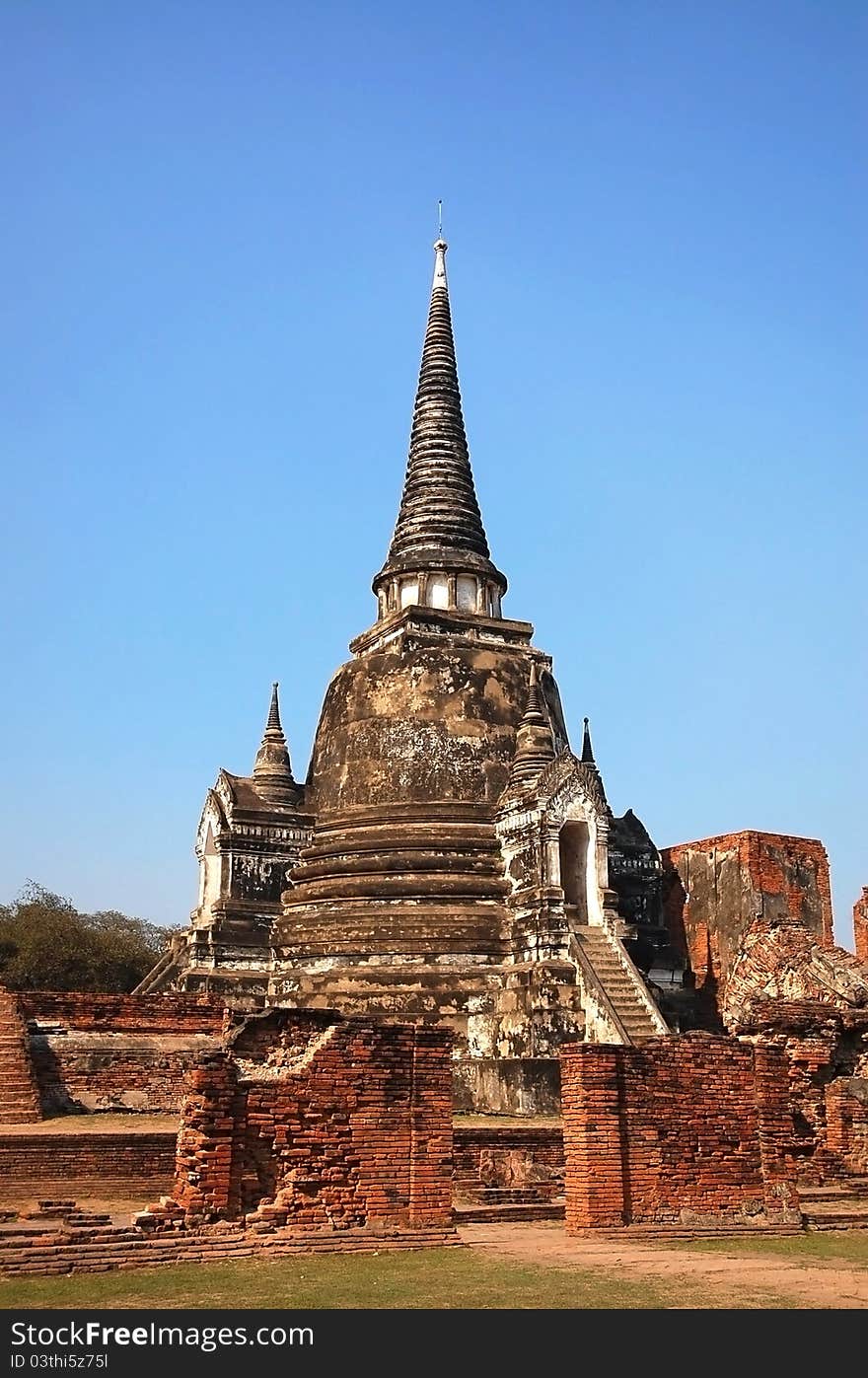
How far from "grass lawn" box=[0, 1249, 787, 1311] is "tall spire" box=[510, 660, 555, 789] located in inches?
570

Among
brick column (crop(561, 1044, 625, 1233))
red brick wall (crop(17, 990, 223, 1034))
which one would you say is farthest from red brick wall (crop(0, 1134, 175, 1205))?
red brick wall (crop(17, 990, 223, 1034))

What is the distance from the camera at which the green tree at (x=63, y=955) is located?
118 feet

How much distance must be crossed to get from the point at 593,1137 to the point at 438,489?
19.6 metres

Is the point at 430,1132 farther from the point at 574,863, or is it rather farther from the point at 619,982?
the point at 574,863

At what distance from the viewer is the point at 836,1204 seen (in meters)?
13.9

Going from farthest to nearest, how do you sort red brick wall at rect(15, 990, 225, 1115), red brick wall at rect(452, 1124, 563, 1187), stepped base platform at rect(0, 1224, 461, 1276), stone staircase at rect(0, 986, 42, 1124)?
1. red brick wall at rect(15, 990, 225, 1115)
2. stone staircase at rect(0, 986, 42, 1124)
3. red brick wall at rect(452, 1124, 563, 1187)
4. stepped base platform at rect(0, 1224, 461, 1276)

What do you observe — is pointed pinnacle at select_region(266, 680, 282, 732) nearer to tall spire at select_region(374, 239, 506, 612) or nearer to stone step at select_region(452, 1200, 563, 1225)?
tall spire at select_region(374, 239, 506, 612)

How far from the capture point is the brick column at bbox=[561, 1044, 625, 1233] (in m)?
11.8

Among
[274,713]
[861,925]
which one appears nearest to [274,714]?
[274,713]

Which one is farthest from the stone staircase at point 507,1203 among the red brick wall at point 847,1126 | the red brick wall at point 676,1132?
the red brick wall at point 847,1126

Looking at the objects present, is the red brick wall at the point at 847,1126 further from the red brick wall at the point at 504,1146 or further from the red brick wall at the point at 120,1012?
the red brick wall at the point at 120,1012
